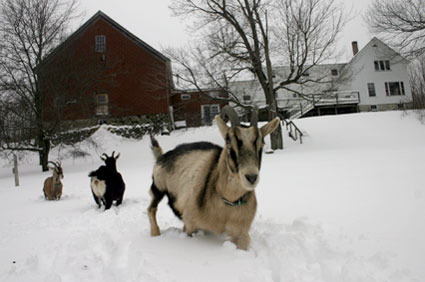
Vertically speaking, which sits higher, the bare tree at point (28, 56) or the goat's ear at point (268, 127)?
the bare tree at point (28, 56)

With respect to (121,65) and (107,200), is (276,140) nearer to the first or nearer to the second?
(107,200)

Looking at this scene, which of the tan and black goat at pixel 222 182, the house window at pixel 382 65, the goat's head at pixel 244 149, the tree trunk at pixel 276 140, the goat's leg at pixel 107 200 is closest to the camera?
the goat's head at pixel 244 149

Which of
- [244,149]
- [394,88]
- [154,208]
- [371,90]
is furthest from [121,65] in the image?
[394,88]

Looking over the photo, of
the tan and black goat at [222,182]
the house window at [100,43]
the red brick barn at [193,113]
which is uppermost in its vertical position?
the house window at [100,43]

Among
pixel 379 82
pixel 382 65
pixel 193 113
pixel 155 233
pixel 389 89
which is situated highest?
pixel 382 65

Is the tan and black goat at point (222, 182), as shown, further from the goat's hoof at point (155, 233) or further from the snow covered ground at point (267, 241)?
the snow covered ground at point (267, 241)

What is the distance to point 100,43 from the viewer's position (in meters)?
25.7

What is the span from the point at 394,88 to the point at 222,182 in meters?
42.1

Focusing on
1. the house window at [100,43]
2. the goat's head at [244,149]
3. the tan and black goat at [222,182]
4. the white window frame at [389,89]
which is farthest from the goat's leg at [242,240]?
the white window frame at [389,89]

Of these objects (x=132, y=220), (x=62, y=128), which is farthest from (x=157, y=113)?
(x=132, y=220)

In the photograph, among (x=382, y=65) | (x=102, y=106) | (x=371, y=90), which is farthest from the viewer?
(x=382, y=65)

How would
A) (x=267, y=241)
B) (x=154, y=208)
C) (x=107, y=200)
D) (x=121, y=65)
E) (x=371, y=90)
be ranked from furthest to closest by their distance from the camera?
(x=371, y=90) → (x=121, y=65) → (x=107, y=200) → (x=154, y=208) → (x=267, y=241)

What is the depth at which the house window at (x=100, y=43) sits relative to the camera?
25.6m

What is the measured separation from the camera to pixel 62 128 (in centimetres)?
1803
